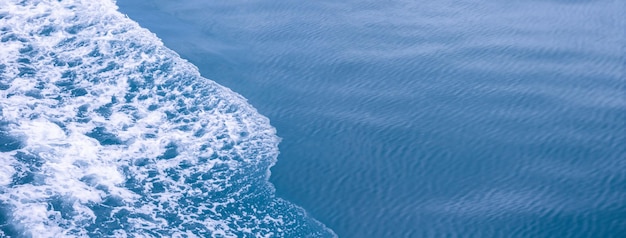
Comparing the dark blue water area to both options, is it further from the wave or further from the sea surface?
the wave

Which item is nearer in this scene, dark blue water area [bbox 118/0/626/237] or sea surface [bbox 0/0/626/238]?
sea surface [bbox 0/0/626/238]

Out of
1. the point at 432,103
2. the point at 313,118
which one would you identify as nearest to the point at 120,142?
the point at 313,118

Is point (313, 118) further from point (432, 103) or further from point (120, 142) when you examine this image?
point (120, 142)

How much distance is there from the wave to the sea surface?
31mm

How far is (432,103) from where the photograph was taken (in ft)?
37.3

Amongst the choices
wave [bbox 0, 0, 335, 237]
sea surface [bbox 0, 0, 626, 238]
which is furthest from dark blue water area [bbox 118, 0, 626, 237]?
wave [bbox 0, 0, 335, 237]

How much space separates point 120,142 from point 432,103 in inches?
209

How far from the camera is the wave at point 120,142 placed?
8672 millimetres

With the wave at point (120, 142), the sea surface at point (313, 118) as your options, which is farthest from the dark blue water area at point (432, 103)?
the wave at point (120, 142)

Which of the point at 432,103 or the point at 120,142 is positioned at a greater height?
the point at 432,103

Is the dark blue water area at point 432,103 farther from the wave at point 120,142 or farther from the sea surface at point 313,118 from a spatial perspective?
the wave at point 120,142

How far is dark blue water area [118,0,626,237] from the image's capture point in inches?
355

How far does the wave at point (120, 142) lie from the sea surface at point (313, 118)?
0.03 metres

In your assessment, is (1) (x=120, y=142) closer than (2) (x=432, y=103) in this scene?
Yes
